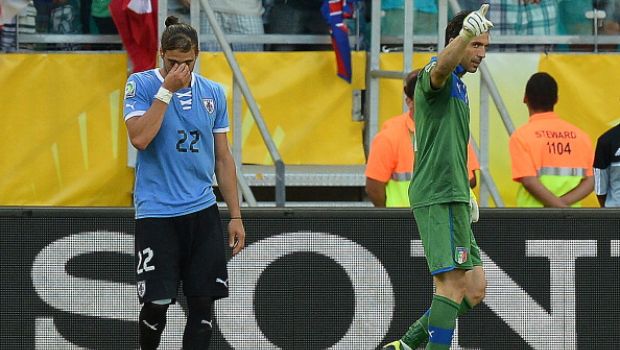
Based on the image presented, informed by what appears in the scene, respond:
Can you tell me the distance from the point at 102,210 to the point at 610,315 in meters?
3.30

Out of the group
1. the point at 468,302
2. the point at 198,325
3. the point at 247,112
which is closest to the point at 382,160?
the point at 247,112

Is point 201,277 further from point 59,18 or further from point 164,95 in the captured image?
point 59,18

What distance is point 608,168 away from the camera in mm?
10969

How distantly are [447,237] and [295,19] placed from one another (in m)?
4.72

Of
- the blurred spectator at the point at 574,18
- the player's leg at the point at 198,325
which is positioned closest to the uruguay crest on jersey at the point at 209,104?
the player's leg at the point at 198,325

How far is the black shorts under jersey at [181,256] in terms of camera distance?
26.1ft

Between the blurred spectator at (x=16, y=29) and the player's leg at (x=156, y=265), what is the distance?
4381 mm

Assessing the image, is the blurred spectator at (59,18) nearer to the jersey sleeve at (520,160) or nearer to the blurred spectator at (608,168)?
the jersey sleeve at (520,160)

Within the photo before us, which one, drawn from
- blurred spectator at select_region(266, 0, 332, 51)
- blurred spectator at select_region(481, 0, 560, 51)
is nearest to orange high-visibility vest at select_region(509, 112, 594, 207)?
blurred spectator at select_region(481, 0, 560, 51)

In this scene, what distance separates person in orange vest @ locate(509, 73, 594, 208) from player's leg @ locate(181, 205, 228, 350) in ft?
11.3

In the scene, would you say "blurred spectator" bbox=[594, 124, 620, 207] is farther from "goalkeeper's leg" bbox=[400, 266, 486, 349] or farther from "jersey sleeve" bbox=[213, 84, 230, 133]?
"jersey sleeve" bbox=[213, 84, 230, 133]

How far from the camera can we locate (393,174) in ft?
34.3

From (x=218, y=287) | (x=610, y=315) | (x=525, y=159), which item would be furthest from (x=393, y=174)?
Result: (x=218, y=287)

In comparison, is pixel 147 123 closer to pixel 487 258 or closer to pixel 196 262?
pixel 196 262
